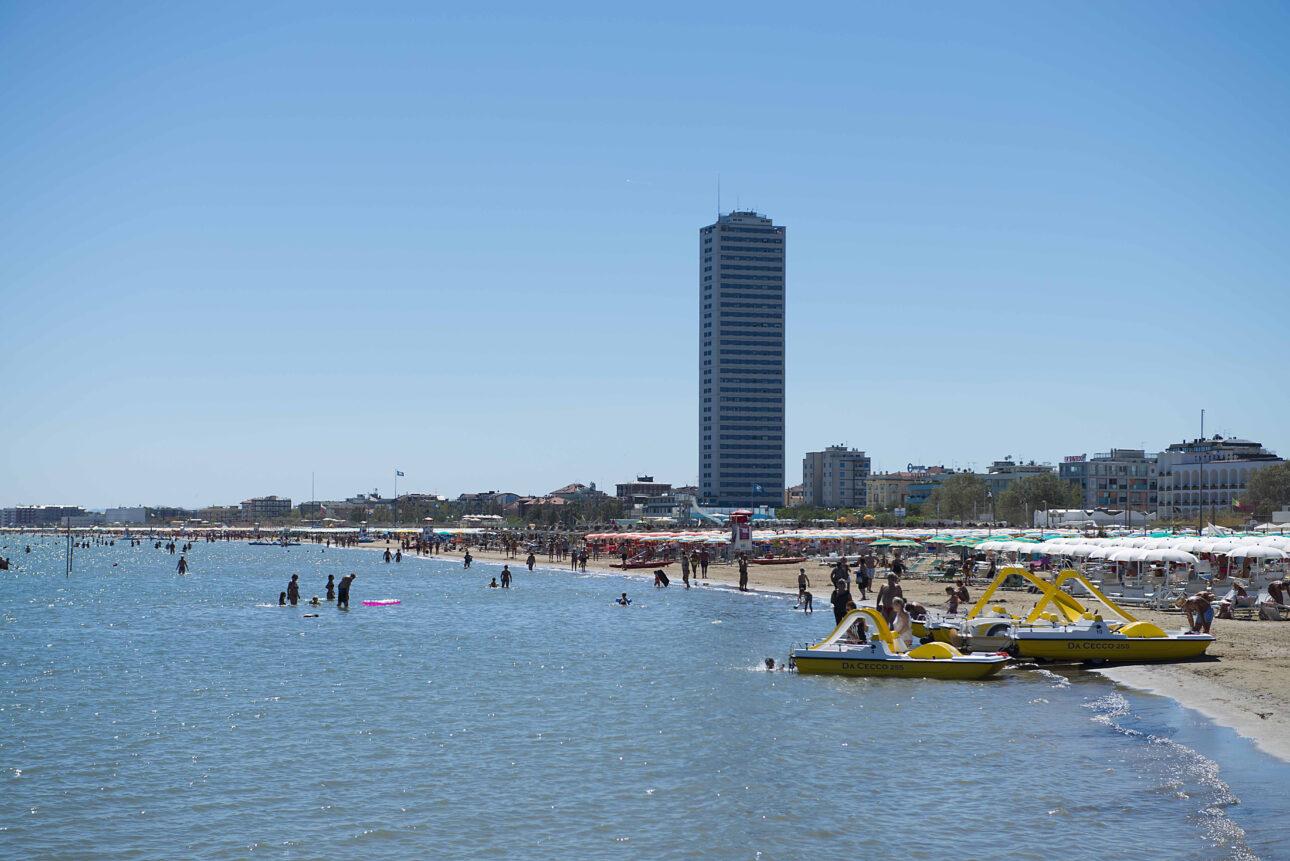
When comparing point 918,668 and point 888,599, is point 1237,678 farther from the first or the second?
point 888,599

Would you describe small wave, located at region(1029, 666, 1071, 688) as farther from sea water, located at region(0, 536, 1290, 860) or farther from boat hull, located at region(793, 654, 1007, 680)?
boat hull, located at region(793, 654, 1007, 680)

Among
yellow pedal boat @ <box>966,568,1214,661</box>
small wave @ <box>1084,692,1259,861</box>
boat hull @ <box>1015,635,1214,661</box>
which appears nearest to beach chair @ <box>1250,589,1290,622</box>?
yellow pedal boat @ <box>966,568,1214,661</box>

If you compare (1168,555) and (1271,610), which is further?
(1168,555)

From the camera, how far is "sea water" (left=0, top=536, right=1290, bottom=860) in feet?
49.1

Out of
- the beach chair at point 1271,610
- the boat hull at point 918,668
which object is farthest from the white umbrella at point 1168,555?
the boat hull at point 918,668

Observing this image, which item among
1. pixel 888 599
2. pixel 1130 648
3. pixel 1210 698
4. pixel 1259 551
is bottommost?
pixel 1210 698

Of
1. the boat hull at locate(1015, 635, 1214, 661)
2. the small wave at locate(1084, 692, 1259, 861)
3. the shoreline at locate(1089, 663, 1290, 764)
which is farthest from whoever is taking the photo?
the boat hull at locate(1015, 635, 1214, 661)

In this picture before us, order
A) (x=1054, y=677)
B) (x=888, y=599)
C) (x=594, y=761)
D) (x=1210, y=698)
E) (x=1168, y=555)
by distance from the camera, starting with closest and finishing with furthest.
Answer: (x=594, y=761), (x=1210, y=698), (x=1054, y=677), (x=888, y=599), (x=1168, y=555)

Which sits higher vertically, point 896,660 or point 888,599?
point 888,599

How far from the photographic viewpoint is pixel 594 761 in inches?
769

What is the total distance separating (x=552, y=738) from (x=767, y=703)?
5.35m

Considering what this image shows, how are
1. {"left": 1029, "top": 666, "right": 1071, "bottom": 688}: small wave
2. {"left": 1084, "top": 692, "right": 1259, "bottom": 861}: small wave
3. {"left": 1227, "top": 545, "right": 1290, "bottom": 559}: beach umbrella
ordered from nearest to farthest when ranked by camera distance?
{"left": 1084, "top": 692, "right": 1259, "bottom": 861}: small wave → {"left": 1029, "top": 666, "right": 1071, "bottom": 688}: small wave → {"left": 1227, "top": 545, "right": 1290, "bottom": 559}: beach umbrella

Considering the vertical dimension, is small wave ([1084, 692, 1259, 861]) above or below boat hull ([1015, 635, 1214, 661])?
below

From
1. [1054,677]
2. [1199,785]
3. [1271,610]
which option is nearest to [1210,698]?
[1054,677]
